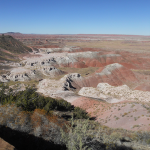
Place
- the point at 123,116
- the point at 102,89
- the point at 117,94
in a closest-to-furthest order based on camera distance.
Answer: the point at 123,116 → the point at 117,94 → the point at 102,89

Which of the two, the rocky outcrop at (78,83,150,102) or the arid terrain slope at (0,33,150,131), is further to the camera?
the rocky outcrop at (78,83,150,102)

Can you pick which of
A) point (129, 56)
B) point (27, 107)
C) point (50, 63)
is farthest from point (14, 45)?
point (27, 107)

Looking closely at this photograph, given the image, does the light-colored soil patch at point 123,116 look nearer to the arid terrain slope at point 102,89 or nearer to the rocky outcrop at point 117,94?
the arid terrain slope at point 102,89

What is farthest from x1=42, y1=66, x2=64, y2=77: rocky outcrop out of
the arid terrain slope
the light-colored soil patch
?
the light-colored soil patch

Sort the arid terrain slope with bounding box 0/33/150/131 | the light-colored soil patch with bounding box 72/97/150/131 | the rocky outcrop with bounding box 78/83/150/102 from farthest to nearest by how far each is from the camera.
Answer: the rocky outcrop with bounding box 78/83/150/102 < the arid terrain slope with bounding box 0/33/150/131 < the light-colored soil patch with bounding box 72/97/150/131

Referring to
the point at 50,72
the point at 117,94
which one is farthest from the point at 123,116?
the point at 50,72

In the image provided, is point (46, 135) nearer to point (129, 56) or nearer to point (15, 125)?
point (15, 125)

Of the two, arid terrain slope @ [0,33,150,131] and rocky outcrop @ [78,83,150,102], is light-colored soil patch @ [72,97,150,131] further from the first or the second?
rocky outcrop @ [78,83,150,102]

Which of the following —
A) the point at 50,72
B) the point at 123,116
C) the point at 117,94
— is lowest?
the point at 117,94

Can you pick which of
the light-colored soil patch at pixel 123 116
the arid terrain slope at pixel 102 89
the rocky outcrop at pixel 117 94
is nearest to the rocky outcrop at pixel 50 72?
the arid terrain slope at pixel 102 89

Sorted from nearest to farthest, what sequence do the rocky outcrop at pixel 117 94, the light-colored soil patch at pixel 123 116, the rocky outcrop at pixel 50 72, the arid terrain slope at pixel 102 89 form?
the light-colored soil patch at pixel 123 116, the arid terrain slope at pixel 102 89, the rocky outcrop at pixel 117 94, the rocky outcrop at pixel 50 72

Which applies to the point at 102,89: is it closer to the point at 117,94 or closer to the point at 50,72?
the point at 117,94
